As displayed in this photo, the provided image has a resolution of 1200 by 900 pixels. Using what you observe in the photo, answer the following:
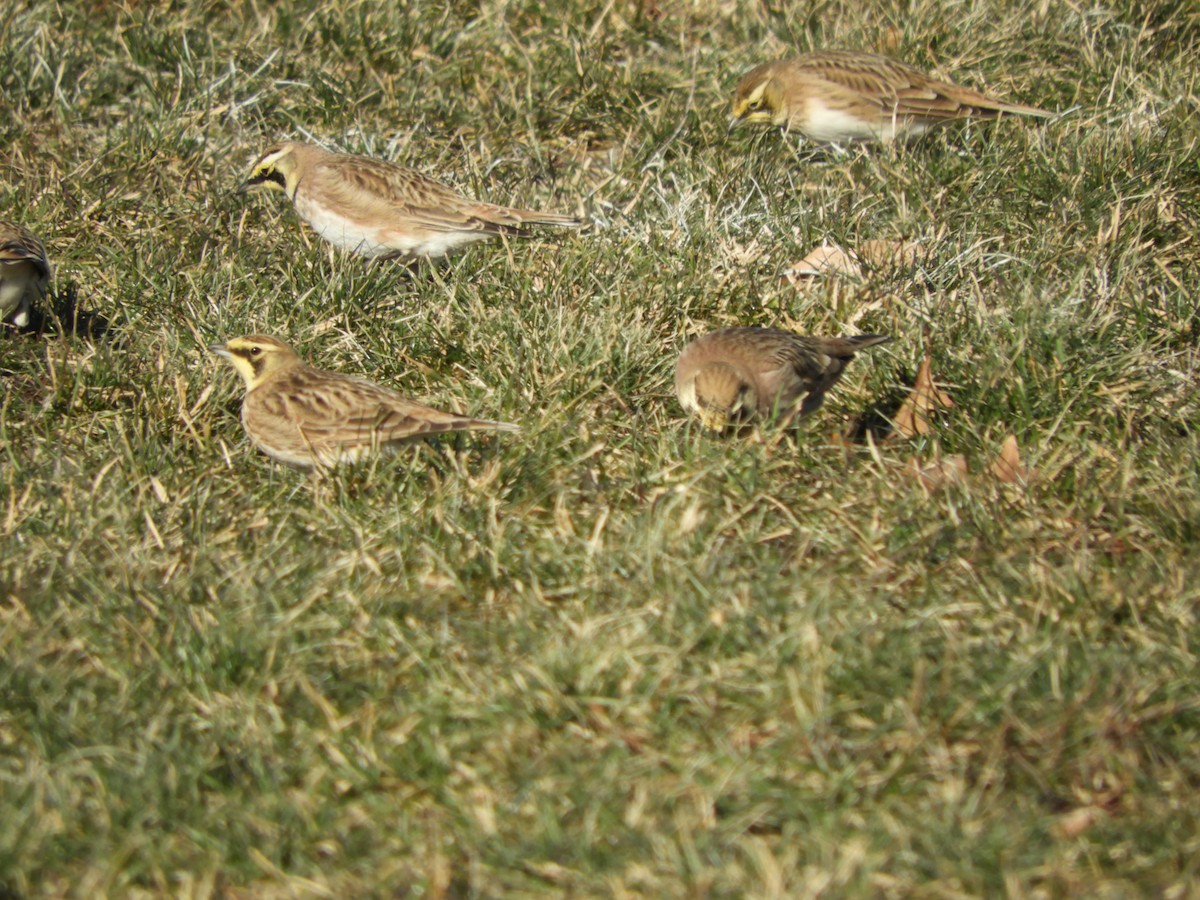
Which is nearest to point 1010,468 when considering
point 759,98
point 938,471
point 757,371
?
point 938,471

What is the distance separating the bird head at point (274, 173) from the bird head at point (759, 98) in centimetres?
260

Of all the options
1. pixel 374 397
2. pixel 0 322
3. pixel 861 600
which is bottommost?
pixel 0 322

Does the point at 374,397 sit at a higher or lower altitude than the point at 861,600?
lower

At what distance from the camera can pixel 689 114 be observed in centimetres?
881

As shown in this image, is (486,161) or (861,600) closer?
(861,600)

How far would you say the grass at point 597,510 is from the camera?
4.04 meters

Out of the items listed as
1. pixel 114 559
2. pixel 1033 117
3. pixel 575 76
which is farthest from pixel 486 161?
pixel 114 559

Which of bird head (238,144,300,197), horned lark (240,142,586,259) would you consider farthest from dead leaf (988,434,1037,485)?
bird head (238,144,300,197)

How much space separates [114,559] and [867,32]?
647 centimetres

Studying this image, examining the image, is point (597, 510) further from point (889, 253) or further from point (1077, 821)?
point (889, 253)

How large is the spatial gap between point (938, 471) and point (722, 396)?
0.89 m

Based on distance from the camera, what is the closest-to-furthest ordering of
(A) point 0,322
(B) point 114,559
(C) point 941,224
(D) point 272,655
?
(D) point 272,655
(B) point 114,559
(A) point 0,322
(C) point 941,224

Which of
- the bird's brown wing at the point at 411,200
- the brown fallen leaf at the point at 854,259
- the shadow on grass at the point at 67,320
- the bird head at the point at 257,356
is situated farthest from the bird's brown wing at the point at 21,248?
the brown fallen leaf at the point at 854,259

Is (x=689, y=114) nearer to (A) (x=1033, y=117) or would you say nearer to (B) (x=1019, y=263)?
(A) (x=1033, y=117)
